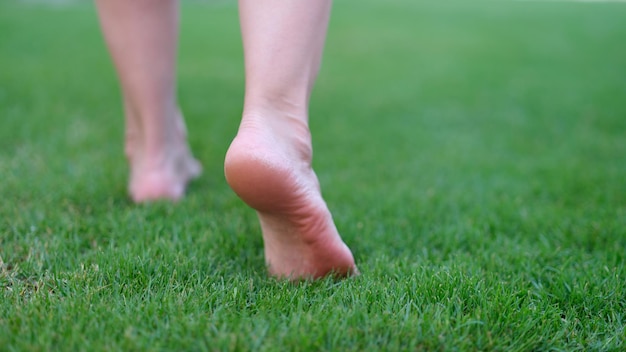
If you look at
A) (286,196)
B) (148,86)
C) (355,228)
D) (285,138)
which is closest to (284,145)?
(285,138)

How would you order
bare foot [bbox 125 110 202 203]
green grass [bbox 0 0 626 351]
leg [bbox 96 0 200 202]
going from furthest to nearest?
bare foot [bbox 125 110 202 203], leg [bbox 96 0 200 202], green grass [bbox 0 0 626 351]

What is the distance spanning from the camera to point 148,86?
1958mm

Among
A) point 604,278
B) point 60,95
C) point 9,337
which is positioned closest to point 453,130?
point 604,278

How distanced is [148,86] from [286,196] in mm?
919

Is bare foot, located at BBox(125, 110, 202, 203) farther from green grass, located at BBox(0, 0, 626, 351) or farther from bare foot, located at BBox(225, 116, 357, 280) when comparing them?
bare foot, located at BBox(225, 116, 357, 280)

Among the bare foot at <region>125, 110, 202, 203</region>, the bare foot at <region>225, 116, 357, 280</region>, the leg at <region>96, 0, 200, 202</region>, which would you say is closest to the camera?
the bare foot at <region>225, 116, 357, 280</region>

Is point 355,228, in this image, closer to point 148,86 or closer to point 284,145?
point 284,145

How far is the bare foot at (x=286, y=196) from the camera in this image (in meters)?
1.24

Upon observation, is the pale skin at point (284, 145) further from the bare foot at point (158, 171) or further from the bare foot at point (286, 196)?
the bare foot at point (158, 171)

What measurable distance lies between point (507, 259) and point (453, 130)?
2.18 metres

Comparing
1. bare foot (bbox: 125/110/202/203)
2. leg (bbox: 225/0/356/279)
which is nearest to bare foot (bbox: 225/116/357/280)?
leg (bbox: 225/0/356/279)

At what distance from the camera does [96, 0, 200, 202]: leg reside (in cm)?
187

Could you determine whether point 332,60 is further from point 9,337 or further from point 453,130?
point 9,337

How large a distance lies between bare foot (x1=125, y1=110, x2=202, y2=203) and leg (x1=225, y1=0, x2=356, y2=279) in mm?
747
